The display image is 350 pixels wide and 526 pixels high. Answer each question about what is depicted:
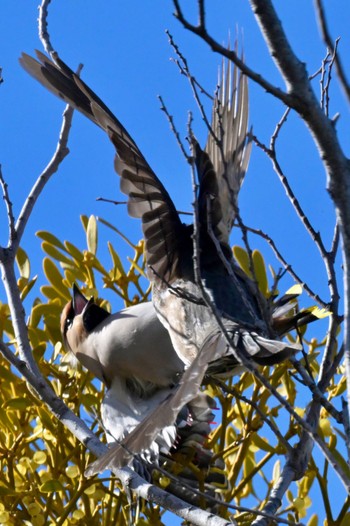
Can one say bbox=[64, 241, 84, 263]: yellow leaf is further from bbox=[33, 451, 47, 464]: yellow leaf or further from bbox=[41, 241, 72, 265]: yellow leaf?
bbox=[33, 451, 47, 464]: yellow leaf

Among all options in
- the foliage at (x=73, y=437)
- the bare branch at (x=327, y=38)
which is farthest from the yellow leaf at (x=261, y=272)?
the bare branch at (x=327, y=38)

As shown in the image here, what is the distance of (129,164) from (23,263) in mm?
340

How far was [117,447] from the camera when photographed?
1.46 metres

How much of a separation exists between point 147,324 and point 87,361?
0.18 meters

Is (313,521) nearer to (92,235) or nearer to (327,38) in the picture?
(92,235)

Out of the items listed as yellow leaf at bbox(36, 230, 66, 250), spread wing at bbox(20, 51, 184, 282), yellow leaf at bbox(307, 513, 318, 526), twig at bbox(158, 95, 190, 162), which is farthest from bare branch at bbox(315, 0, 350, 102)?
yellow leaf at bbox(36, 230, 66, 250)

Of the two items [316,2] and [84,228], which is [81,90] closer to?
[84,228]

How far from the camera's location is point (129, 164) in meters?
1.98

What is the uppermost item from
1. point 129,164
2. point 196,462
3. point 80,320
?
point 129,164

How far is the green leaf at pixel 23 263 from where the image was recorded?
204 cm

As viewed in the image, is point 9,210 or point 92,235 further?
point 92,235

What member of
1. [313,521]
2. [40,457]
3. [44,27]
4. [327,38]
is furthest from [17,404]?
[327,38]

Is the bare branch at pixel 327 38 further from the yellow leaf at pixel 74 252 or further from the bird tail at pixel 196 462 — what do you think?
the yellow leaf at pixel 74 252

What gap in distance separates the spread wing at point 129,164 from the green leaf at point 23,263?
274mm
